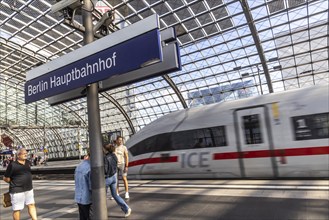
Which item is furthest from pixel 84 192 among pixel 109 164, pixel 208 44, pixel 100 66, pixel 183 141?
pixel 208 44

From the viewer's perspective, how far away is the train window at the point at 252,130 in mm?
9352

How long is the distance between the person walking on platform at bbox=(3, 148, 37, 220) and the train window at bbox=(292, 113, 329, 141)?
292 inches

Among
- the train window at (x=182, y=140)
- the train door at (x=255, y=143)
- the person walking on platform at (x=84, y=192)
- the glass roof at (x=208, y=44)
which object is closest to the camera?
the person walking on platform at (x=84, y=192)

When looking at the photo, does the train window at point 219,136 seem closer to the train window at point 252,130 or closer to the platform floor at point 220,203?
the train window at point 252,130

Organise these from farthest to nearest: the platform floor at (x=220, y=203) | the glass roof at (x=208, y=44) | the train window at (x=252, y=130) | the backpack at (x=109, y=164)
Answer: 1. the glass roof at (x=208, y=44)
2. the train window at (x=252, y=130)
3. the backpack at (x=109, y=164)
4. the platform floor at (x=220, y=203)

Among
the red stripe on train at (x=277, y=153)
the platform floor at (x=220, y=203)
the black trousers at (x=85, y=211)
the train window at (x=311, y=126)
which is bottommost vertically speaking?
the platform floor at (x=220, y=203)

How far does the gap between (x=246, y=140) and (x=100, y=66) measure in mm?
7128

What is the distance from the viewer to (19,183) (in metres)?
5.64

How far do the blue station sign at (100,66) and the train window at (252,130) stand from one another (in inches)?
279

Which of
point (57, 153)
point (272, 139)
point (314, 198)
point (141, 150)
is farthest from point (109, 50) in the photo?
point (57, 153)

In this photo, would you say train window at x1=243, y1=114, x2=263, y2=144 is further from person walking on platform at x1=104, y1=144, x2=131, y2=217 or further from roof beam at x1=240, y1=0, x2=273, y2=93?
roof beam at x1=240, y1=0, x2=273, y2=93

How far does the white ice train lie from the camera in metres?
8.58

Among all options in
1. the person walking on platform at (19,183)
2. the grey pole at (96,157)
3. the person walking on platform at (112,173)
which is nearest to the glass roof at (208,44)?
the person walking on platform at (112,173)

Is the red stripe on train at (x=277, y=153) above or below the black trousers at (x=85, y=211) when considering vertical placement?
above
